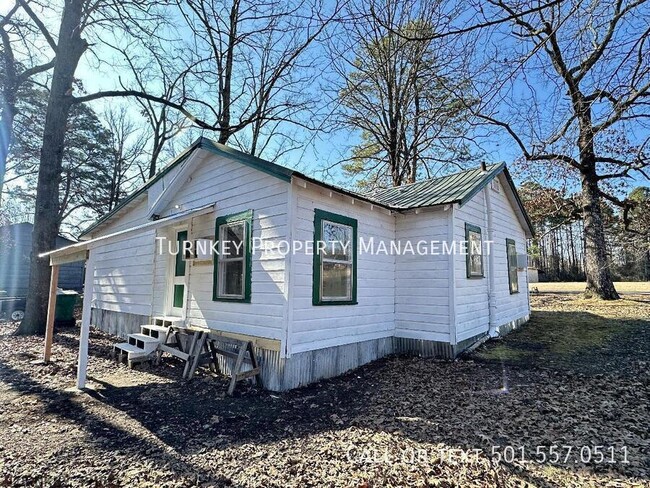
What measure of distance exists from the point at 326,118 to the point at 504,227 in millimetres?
7589

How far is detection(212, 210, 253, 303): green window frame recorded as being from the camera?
20.6 feet

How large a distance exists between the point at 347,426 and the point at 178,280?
570 centimetres

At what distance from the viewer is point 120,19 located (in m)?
10.8

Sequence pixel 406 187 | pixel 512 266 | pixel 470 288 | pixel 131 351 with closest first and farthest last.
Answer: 1. pixel 131 351
2. pixel 470 288
3. pixel 406 187
4. pixel 512 266

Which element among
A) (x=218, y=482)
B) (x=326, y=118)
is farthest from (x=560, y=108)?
(x=326, y=118)

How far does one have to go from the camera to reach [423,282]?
25.1 ft

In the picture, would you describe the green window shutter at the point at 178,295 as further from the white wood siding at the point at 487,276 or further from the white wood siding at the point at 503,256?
the white wood siding at the point at 503,256

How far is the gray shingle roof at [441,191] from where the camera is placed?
7647 millimetres

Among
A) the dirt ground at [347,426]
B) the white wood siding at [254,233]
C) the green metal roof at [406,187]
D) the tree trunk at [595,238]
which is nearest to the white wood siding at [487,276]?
the green metal roof at [406,187]

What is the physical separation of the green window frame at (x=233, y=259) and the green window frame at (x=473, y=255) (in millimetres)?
4951

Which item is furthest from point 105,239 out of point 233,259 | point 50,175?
point 50,175

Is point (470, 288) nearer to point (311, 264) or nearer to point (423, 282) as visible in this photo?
point (423, 282)

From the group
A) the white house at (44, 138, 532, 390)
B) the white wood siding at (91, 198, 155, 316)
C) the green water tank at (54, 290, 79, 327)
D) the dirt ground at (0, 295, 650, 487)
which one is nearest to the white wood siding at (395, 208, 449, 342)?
the white house at (44, 138, 532, 390)

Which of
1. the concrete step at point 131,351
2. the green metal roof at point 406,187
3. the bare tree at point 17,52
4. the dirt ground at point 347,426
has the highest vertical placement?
the bare tree at point 17,52
